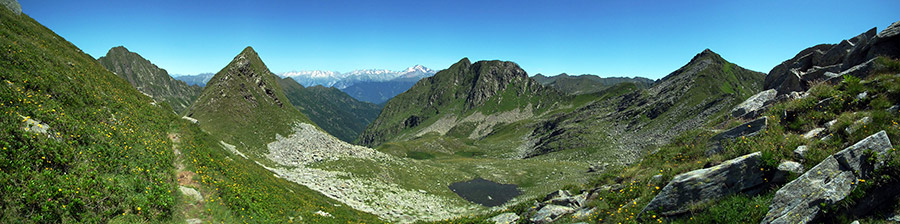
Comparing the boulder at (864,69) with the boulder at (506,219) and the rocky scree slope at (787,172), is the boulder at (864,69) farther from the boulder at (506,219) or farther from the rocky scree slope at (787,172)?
the boulder at (506,219)

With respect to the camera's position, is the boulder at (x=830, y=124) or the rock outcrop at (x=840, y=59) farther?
the rock outcrop at (x=840, y=59)

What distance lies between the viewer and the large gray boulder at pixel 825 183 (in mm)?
9430

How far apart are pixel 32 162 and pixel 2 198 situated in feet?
9.88

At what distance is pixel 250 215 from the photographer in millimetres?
19438

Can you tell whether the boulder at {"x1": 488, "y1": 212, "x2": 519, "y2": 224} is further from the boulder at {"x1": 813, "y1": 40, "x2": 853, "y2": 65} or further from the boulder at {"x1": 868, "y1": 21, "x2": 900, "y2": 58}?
the boulder at {"x1": 813, "y1": 40, "x2": 853, "y2": 65}

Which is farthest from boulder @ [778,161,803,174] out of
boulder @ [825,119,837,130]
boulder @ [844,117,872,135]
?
boulder @ [825,119,837,130]

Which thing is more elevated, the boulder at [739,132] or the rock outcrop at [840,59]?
the rock outcrop at [840,59]

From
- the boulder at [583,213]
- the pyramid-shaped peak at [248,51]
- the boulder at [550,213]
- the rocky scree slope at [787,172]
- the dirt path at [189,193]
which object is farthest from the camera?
the pyramid-shaped peak at [248,51]

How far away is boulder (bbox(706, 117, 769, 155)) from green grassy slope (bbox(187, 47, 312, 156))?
5715 cm

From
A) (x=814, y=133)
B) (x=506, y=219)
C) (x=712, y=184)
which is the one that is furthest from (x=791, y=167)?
(x=506, y=219)

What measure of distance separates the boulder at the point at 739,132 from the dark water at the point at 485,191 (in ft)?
174

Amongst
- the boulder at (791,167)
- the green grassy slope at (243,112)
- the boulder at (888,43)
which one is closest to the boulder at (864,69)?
the boulder at (888,43)

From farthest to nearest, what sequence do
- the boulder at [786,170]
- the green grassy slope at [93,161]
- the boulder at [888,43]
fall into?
the boulder at [888,43] < the green grassy slope at [93,161] < the boulder at [786,170]

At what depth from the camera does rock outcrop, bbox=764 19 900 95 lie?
17.6 meters
